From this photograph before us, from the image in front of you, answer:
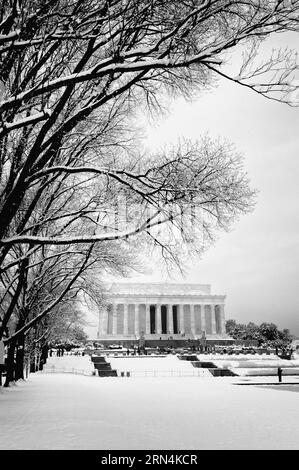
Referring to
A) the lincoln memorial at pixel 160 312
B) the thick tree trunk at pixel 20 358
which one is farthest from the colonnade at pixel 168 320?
the thick tree trunk at pixel 20 358

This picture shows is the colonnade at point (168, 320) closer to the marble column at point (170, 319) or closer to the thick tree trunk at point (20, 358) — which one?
the marble column at point (170, 319)

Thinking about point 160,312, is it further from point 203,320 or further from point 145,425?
point 145,425

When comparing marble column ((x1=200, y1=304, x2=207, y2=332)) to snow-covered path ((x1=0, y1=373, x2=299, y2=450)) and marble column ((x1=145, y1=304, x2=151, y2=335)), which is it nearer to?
marble column ((x1=145, y1=304, x2=151, y2=335))

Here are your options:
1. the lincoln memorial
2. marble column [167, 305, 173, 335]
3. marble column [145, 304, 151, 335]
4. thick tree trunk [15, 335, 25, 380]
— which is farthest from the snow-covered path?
marble column [167, 305, 173, 335]

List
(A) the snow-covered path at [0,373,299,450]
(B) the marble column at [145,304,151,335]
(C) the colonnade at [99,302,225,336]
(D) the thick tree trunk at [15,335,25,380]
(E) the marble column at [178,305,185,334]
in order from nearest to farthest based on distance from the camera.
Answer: (A) the snow-covered path at [0,373,299,450] < (D) the thick tree trunk at [15,335,25,380] < (C) the colonnade at [99,302,225,336] < (B) the marble column at [145,304,151,335] < (E) the marble column at [178,305,185,334]

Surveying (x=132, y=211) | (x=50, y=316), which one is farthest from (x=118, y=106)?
(x=50, y=316)

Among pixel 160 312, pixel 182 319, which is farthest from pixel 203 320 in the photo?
pixel 160 312

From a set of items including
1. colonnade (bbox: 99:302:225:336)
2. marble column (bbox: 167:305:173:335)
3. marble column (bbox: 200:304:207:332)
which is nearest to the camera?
colonnade (bbox: 99:302:225:336)

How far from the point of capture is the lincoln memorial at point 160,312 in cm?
8825

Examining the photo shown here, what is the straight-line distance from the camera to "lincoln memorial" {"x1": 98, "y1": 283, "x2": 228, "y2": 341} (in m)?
88.2

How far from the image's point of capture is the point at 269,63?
21.9 ft

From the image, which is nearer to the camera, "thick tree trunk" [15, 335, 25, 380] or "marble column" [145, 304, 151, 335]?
"thick tree trunk" [15, 335, 25, 380]

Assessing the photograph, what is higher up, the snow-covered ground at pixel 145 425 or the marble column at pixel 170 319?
the marble column at pixel 170 319

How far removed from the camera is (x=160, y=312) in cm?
9012
